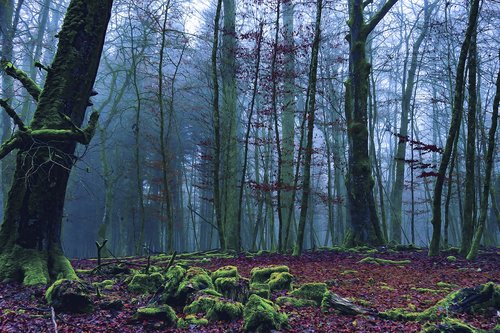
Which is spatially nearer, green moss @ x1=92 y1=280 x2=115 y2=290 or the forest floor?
the forest floor

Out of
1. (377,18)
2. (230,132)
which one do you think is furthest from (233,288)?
(377,18)

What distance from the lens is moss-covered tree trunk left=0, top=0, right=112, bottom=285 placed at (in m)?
5.62

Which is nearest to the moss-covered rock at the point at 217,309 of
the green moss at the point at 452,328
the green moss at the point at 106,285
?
the green moss at the point at 106,285

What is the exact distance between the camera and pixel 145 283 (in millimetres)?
5934

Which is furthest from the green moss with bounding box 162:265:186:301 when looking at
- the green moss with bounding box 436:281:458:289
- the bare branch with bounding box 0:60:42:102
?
the green moss with bounding box 436:281:458:289

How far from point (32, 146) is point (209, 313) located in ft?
12.3

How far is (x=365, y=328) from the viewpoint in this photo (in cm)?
392

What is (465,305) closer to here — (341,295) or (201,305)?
(341,295)

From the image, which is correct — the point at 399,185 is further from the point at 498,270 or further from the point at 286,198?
the point at 498,270

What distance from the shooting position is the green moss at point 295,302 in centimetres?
504

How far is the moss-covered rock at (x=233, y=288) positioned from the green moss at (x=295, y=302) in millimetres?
487

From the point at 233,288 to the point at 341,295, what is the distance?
1687 millimetres

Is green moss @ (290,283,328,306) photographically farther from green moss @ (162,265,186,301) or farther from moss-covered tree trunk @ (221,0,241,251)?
moss-covered tree trunk @ (221,0,241,251)

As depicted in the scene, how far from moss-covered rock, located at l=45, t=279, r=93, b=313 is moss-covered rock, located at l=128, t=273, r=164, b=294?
132 cm
